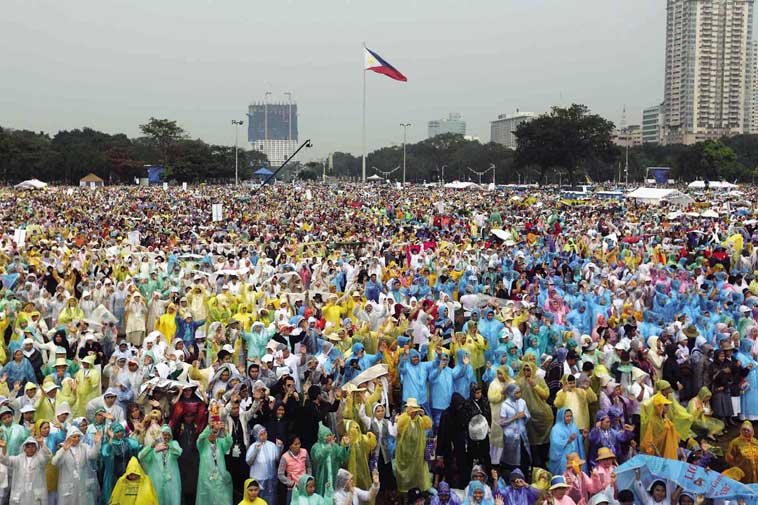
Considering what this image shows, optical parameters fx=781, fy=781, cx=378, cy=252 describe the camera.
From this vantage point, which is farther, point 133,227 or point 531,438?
point 133,227

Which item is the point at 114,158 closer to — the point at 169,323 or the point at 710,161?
the point at 710,161

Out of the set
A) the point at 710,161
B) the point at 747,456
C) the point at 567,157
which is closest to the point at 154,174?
the point at 567,157

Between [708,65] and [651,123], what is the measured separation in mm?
36287

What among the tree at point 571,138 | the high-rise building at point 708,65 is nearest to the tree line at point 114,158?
the tree at point 571,138

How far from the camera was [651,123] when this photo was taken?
186 m

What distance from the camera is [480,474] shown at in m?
5.25

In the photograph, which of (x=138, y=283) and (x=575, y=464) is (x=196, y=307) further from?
(x=575, y=464)

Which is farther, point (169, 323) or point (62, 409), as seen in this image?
point (169, 323)

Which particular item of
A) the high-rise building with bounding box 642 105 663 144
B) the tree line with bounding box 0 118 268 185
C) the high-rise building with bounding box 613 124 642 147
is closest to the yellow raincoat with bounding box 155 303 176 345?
the tree line with bounding box 0 118 268 185

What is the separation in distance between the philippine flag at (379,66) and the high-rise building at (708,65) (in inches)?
4713

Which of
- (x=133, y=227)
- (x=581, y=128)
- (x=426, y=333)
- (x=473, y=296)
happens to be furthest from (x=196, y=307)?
(x=581, y=128)

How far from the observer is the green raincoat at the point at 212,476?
227 inches

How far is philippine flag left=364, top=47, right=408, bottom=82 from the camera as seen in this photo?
40156 millimetres

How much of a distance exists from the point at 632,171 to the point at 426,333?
8529 centimetres
